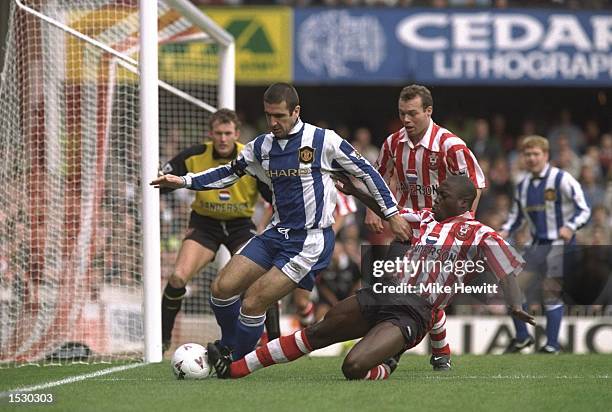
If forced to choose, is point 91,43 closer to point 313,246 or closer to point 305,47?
point 313,246

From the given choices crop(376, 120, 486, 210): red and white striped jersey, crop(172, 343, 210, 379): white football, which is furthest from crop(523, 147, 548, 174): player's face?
crop(172, 343, 210, 379): white football

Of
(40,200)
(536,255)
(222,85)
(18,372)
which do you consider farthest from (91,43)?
(536,255)

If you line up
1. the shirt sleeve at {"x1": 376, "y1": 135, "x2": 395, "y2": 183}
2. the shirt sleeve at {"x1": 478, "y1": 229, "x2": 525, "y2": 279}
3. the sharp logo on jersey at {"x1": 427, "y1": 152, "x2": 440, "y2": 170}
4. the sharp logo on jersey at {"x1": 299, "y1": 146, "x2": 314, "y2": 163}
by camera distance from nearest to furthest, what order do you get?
1. the shirt sleeve at {"x1": 478, "y1": 229, "x2": 525, "y2": 279}
2. the sharp logo on jersey at {"x1": 299, "y1": 146, "x2": 314, "y2": 163}
3. the sharp logo on jersey at {"x1": 427, "y1": 152, "x2": 440, "y2": 170}
4. the shirt sleeve at {"x1": 376, "y1": 135, "x2": 395, "y2": 183}

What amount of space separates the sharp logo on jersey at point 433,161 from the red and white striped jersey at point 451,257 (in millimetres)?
827

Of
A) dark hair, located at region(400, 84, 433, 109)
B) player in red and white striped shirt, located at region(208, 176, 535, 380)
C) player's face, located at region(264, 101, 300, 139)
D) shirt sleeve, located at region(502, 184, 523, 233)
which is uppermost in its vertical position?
dark hair, located at region(400, 84, 433, 109)

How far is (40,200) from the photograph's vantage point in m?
9.46

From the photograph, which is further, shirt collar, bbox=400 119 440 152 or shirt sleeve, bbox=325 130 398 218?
shirt collar, bbox=400 119 440 152

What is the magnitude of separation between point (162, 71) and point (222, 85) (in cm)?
384

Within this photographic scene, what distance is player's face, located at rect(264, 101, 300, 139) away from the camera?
23.5 feet

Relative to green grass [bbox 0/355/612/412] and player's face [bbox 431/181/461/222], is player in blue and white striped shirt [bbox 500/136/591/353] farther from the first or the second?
player's face [bbox 431/181/461/222]

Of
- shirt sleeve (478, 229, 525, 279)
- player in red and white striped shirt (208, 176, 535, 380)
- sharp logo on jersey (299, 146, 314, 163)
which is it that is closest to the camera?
player in red and white striped shirt (208, 176, 535, 380)

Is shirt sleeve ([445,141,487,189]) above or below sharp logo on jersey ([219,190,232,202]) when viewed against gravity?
above

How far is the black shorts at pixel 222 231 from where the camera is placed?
31.4 ft

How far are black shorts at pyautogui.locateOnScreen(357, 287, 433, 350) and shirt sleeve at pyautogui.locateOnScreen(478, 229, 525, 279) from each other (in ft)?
1.56
